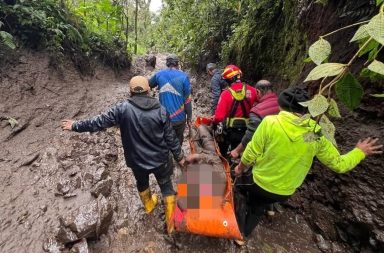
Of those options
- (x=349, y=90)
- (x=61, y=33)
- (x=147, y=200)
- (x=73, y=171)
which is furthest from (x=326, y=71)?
(x=61, y=33)

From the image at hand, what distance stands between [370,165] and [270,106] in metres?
1.49

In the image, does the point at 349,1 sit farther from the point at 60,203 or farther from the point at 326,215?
the point at 60,203

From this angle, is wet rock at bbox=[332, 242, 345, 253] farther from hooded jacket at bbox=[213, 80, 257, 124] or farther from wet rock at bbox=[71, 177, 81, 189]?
wet rock at bbox=[71, 177, 81, 189]

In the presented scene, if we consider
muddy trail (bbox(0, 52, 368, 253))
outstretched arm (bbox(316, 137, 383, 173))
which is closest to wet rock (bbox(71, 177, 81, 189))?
muddy trail (bbox(0, 52, 368, 253))

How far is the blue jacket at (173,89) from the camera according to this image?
4.88m

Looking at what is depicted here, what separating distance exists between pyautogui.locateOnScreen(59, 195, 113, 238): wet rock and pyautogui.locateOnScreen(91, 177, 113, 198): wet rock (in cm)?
25

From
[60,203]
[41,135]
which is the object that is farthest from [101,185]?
[41,135]

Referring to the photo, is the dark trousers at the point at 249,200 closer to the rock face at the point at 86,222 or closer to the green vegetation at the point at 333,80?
the rock face at the point at 86,222

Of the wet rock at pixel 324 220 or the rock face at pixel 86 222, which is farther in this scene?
the wet rock at pixel 324 220

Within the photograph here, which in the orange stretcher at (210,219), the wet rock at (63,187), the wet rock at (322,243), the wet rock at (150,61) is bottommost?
the wet rock at (150,61)

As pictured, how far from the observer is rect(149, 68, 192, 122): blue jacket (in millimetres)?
4883

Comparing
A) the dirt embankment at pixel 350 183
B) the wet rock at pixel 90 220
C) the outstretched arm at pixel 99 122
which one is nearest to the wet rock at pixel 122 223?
the wet rock at pixel 90 220

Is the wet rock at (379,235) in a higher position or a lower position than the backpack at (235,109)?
lower

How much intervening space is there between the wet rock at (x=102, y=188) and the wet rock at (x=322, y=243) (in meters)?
3.38
